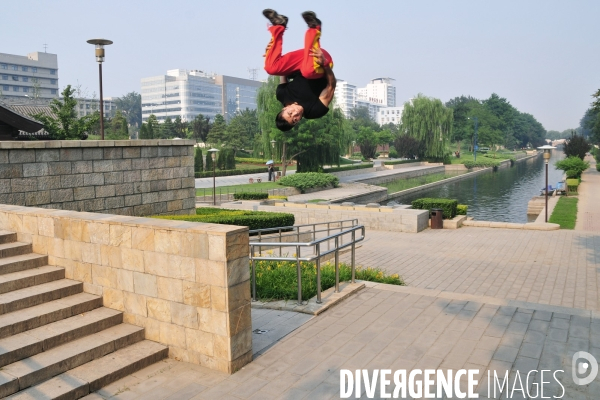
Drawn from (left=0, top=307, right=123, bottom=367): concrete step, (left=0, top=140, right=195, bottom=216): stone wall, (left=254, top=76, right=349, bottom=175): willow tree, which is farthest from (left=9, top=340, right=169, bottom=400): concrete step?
(left=254, top=76, right=349, bottom=175): willow tree

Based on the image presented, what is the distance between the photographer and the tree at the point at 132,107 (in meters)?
137

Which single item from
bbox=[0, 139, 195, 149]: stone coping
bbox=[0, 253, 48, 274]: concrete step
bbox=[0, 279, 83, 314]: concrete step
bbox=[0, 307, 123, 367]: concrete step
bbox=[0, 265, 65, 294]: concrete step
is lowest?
bbox=[0, 307, 123, 367]: concrete step

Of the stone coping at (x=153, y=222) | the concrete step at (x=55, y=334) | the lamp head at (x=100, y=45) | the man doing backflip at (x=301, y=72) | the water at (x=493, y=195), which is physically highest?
the lamp head at (x=100, y=45)

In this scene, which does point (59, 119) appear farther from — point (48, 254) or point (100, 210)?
point (48, 254)

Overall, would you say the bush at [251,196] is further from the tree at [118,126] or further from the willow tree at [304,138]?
the tree at [118,126]

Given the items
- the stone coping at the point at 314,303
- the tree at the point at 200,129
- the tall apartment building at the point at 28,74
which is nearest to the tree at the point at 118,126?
the tree at the point at 200,129

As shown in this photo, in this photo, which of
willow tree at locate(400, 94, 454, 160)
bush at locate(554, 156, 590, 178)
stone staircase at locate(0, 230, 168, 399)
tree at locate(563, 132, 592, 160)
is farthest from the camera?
willow tree at locate(400, 94, 454, 160)

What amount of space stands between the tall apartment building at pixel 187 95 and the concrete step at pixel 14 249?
434 feet

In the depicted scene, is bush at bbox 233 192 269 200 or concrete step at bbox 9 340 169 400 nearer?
concrete step at bbox 9 340 169 400

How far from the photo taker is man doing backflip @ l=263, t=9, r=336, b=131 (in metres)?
3.55

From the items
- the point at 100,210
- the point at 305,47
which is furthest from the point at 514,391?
the point at 100,210

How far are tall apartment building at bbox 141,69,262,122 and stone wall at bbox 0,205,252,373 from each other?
13319 centimetres

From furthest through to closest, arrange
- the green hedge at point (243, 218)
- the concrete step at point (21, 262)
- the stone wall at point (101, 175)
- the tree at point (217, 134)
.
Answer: the tree at point (217, 134)
the green hedge at point (243, 218)
the stone wall at point (101, 175)
the concrete step at point (21, 262)

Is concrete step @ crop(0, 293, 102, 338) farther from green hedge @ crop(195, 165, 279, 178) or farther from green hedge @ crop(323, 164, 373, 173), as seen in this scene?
green hedge @ crop(323, 164, 373, 173)
